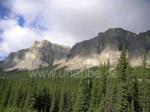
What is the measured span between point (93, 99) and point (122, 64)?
1655 centimetres

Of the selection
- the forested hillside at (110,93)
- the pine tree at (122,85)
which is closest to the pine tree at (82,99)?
the forested hillside at (110,93)

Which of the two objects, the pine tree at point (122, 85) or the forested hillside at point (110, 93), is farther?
the forested hillside at point (110, 93)

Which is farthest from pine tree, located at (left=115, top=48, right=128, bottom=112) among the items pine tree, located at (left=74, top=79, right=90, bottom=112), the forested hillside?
pine tree, located at (left=74, top=79, right=90, bottom=112)

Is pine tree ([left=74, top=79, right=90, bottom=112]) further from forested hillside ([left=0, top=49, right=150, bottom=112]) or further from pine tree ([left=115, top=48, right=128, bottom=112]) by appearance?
pine tree ([left=115, top=48, right=128, bottom=112])

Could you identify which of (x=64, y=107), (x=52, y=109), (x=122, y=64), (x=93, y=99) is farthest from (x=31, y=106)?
(x=122, y=64)

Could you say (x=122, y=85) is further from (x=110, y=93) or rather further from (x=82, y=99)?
(x=82, y=99)

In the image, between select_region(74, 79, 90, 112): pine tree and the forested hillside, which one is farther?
select_region(74, 79, 90, 112): pine tree

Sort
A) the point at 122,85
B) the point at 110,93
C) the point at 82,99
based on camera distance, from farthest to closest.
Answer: the point at 82,99 < the point at 110,93 < the point at 122,85

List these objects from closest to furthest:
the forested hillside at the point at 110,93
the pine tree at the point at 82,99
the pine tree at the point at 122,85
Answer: the pine tree at the point at 122,85
the forested hillside at the point at 110,93
the pine tree at the point at 82,99

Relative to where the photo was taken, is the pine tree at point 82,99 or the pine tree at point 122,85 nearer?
the pine tree at point 122,85

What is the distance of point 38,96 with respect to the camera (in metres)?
83.1

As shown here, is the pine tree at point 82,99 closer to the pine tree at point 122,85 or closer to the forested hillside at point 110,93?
the forested hillside at point 110,93

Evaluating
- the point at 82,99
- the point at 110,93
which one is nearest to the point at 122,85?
the point at 110,93

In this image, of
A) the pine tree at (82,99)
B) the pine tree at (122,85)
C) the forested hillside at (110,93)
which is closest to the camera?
the pine tree at (122,85)
